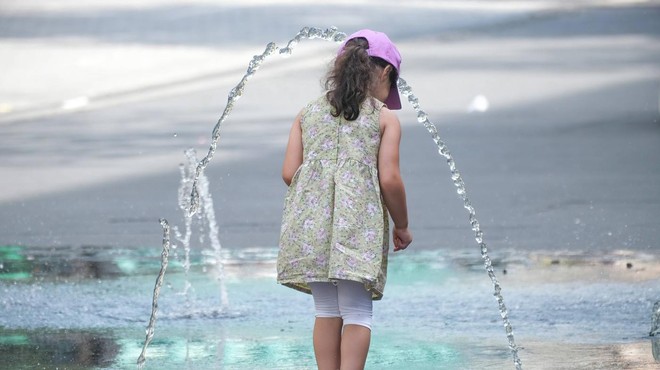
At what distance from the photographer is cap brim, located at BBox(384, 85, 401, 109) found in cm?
436

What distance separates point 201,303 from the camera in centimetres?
616

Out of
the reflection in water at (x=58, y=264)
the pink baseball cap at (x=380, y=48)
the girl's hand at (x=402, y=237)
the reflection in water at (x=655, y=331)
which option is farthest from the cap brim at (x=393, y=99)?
the reflection in water at (x=58, y=264)

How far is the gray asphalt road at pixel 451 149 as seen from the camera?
322 inches

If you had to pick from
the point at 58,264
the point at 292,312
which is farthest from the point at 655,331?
the point at 58,264

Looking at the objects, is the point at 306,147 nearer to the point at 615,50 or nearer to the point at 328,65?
the point at 328,65

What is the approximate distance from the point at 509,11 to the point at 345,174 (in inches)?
510

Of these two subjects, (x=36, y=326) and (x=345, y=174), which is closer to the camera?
(x=345, y=174)

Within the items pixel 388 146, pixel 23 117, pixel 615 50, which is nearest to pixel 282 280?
pixel 388 146

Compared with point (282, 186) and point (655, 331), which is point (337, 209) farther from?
point (282, 186)

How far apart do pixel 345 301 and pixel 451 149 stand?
249 inches

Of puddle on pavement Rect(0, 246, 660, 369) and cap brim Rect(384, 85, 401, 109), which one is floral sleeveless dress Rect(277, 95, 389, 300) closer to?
cap brim Rect(384, 85, 401, 109)

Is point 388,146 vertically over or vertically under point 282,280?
over

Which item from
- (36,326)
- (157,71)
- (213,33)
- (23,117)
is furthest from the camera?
(213,33)

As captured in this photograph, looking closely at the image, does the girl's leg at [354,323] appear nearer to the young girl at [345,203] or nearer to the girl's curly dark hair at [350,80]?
the young girl at [345,203]
